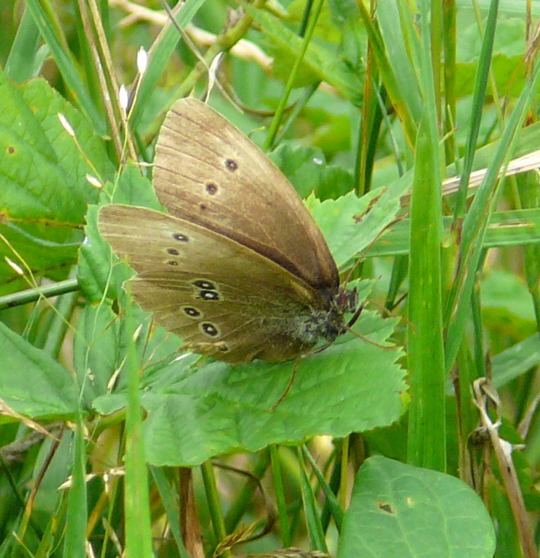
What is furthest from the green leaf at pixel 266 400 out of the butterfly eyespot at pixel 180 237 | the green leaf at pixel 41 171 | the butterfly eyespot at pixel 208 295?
the green leaf at pixel 41 171

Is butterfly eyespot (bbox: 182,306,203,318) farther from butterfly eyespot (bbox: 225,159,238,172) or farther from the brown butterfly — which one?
butterfly eyespot (bbox: 225,159,238,172)

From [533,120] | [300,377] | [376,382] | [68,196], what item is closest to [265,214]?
[300,377]

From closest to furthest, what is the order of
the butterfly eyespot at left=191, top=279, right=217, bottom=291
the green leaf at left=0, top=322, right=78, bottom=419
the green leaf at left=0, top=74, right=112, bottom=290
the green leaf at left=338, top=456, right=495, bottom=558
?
the green leaf at left=338, top=456, right=495, bottom=558 < the green leaf at left=0, top=322, right=78, bottom=419 < the butterfly eyespot at left=191, top=279, right=217, bottom=291 < the green leaf at left=0, top=74, right=112, bottom=290

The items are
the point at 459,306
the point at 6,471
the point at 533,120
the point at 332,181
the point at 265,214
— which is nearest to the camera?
the point at 459,306

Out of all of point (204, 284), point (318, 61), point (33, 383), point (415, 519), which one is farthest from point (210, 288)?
point (318, 61)

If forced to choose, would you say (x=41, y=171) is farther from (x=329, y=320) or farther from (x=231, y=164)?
(x=329, y=320)

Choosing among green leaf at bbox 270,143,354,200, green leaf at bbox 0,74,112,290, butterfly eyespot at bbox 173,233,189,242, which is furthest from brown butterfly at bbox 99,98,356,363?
green leaf at bbox 270,143,354,200

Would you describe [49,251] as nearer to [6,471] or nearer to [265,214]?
[6,471]

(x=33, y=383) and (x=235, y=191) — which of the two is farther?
(x=235, y=191)
